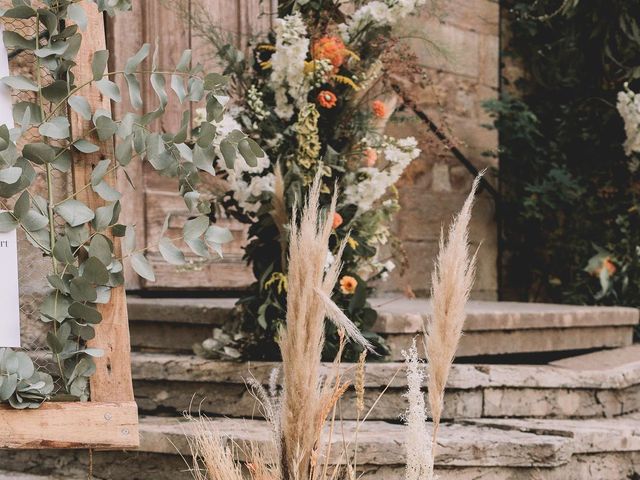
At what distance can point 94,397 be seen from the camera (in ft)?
6.16

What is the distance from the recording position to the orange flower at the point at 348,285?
2672 mm

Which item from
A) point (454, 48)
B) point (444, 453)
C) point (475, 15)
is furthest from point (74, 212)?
point (475, 15)

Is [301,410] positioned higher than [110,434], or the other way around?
[301,410]

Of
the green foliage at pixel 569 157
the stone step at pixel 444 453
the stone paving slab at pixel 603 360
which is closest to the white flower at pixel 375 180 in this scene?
the stone step at pixel 444 453

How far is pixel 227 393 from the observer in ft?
8.50

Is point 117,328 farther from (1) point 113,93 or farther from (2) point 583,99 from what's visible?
(2) point 583,99

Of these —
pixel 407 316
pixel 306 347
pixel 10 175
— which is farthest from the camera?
pixel 407 316

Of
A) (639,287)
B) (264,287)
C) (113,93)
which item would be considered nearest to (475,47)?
(639,287)

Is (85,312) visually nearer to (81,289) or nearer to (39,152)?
(81,289)

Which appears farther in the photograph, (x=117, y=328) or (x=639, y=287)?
(x=639, y=287)

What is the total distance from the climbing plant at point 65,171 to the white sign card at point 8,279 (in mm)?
29

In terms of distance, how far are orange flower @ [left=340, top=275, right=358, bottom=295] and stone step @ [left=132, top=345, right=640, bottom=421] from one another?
236 mm

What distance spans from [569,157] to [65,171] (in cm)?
333

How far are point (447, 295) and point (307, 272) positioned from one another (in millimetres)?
256
